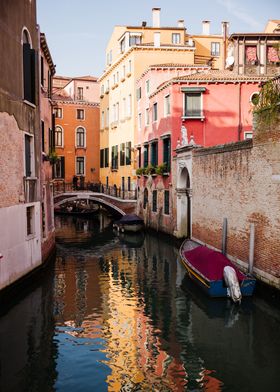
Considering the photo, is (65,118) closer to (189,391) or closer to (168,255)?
(168,255)

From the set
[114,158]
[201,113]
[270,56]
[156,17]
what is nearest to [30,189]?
[201,113]

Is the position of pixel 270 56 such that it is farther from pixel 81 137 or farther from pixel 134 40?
pixel 81 137

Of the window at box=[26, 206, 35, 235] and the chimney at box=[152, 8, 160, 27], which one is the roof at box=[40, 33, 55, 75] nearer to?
the window at box=[26, 206, 35, 235]

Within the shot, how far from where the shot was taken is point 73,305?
40.0ft

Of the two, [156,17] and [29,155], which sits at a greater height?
[156,17]

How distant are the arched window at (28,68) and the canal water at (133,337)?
18.5ft

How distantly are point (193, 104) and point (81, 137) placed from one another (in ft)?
65.6

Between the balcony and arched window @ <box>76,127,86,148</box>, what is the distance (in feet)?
90.4

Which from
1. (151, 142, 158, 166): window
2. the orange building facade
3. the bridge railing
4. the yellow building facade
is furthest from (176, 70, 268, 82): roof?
the orange building facade

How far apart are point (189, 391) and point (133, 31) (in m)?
30.1

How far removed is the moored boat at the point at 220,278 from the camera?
12.0 metres

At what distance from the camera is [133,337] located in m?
9.77

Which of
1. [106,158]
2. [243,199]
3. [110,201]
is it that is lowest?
[110,201]

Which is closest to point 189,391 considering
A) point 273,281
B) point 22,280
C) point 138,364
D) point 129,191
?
point 138,364
